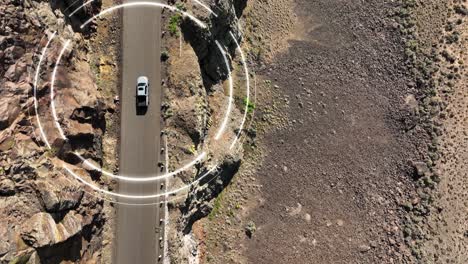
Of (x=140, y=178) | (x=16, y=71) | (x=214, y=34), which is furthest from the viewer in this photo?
(x=214, y=34)

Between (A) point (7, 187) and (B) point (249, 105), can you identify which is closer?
(A) point (7, 187)

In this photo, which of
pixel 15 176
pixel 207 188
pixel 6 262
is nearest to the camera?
pixel 6 262

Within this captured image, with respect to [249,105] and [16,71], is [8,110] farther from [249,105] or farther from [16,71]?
[249,105]

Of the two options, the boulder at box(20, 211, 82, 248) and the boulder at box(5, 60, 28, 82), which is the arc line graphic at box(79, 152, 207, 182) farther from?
the boulder at box(5, 60, 28, 82)

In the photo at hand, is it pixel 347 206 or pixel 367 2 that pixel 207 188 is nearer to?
pixel 347 206

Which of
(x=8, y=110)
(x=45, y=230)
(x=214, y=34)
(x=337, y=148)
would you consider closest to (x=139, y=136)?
(x=8, y=110)

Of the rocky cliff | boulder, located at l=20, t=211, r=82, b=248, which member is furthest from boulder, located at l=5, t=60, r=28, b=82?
boulder, located at l=20, t=211, r=82, b=248

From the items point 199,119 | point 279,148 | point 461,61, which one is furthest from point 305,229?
point 461,61
